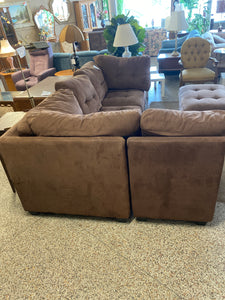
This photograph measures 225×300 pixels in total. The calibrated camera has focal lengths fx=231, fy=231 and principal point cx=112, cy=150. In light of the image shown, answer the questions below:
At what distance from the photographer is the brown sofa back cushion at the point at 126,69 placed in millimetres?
3254

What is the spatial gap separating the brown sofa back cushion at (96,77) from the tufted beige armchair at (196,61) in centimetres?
158

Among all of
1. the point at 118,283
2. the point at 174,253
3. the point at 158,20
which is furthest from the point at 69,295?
the point at 158,20

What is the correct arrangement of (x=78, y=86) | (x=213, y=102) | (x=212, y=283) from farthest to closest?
(x=213, y=102)
(x=78, y=86)
(x=212, y=283)

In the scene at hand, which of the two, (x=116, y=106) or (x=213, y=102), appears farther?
(x=116, y=106)

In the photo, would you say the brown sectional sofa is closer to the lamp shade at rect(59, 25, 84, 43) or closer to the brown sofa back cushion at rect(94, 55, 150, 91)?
the brown sofa back cushion at rect(94, 55, 150, 91)

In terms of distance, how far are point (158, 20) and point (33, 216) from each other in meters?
8.98

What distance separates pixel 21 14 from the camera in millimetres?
7254

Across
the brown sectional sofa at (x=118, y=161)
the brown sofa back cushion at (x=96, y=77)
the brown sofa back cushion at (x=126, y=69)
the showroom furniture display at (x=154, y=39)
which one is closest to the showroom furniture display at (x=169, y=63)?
the brown sofa back cushion at (x=126, y=69)

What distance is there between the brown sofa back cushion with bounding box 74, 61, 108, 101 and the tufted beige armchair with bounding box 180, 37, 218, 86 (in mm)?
1579

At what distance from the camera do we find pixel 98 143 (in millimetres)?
1456

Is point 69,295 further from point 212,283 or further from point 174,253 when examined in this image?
point 212,283

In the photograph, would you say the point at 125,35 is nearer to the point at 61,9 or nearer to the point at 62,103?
the point at 62,103

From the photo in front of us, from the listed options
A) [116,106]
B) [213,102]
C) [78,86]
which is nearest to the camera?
[78,86]

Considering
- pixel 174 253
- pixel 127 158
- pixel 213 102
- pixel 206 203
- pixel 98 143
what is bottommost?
pixel 174 253
